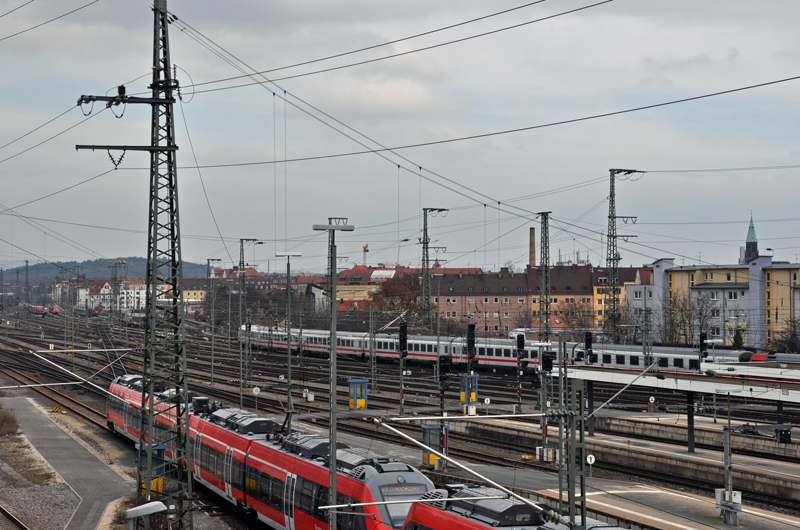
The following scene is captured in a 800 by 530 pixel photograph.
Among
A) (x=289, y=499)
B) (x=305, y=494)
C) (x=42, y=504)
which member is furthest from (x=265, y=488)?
(x=42, y=504)

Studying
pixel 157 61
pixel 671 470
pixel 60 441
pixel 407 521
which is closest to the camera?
pixel 407 521

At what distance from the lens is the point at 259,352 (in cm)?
8319

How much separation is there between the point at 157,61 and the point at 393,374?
46940mm

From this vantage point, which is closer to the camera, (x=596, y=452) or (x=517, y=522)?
(x=517, y=522)

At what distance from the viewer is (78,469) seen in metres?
30.0

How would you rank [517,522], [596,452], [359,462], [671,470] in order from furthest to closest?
[596,452], [671,470], [359,462], [517,522]

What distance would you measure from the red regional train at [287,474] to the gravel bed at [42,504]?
13.8 ft

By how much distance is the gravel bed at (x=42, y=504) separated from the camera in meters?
23.0

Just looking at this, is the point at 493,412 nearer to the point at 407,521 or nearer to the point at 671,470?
the point at 671,470

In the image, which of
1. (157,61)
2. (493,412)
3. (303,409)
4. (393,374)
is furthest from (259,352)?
(157,61)

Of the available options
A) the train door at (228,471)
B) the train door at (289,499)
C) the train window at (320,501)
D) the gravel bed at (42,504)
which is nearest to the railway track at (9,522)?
the gravel bed at (42,504)

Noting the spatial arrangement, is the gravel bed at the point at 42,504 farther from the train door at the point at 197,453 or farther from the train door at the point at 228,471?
the train door at the point at 228,471

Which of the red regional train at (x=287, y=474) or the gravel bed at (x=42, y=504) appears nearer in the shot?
the red regional train at (x=287, y=474)

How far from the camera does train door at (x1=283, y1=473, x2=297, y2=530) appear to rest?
19.5 meters
